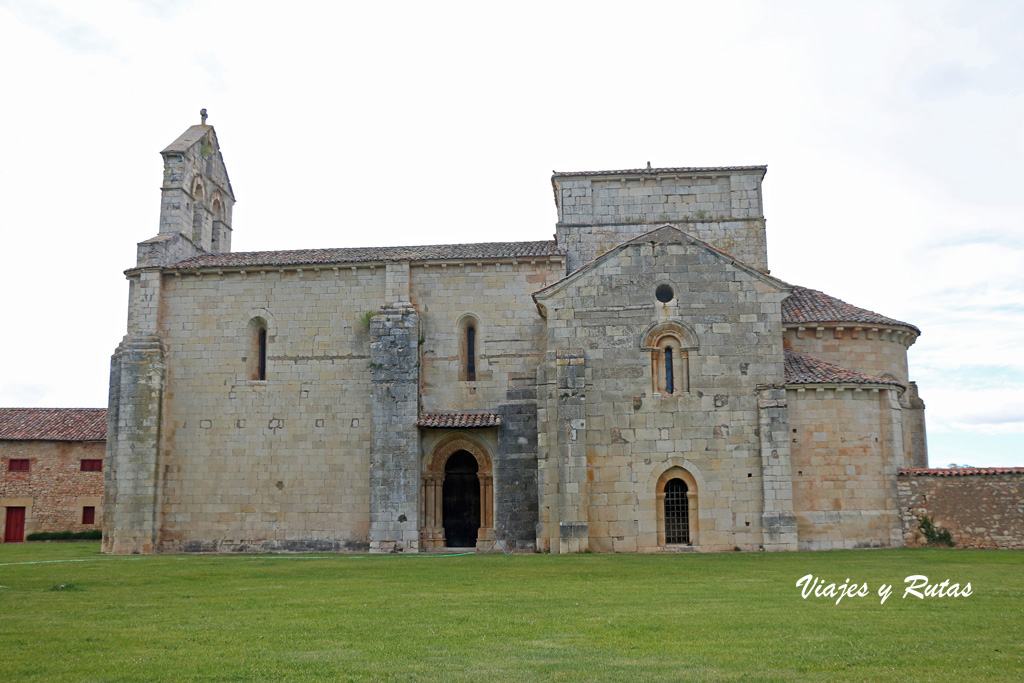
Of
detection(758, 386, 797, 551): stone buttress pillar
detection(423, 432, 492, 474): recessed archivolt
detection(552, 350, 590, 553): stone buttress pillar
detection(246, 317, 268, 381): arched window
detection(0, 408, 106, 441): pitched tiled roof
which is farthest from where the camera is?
detection(0, 408, 106, 441): pitched tiled roof

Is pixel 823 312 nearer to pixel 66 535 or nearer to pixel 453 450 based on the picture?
pixel 453 450

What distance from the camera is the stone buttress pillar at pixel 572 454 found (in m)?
26.1

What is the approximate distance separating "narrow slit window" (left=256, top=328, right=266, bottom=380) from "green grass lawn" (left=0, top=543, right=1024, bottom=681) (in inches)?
449

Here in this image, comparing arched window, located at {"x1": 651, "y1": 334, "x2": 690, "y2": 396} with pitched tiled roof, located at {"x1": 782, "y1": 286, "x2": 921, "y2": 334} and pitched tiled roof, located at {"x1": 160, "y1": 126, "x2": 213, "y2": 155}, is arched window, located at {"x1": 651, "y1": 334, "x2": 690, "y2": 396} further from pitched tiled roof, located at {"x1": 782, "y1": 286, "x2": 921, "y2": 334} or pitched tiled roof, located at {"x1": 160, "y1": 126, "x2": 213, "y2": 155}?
pitched tiled roof, located at {"x1": 160, "y1": 126, "x2": 213, "y2": 155}

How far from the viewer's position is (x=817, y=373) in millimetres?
26922

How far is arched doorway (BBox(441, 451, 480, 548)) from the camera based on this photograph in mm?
31391

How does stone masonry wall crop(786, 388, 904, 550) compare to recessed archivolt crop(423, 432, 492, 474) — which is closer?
stone masonry wall crop(786, 388, 904, 550)

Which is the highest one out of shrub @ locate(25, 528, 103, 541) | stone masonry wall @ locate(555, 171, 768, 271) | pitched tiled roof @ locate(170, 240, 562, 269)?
stone masonry wall @ locate(555, 171, 768, 271)

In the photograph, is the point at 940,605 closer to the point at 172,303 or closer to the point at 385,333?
the point at 385,333

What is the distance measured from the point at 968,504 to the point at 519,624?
17892 millimetres

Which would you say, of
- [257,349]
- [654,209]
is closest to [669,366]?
[654,209]

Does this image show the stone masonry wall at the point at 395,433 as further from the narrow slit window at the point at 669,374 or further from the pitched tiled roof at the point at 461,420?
the narrow slit window at the point at 669,374

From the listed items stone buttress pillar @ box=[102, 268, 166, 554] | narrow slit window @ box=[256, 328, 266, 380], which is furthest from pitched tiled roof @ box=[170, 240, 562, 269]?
stone buttress pillar @ box=[102, 268, 166, 554]

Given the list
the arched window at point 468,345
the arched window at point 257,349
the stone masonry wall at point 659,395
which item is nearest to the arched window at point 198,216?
the arched window at point 257,349
